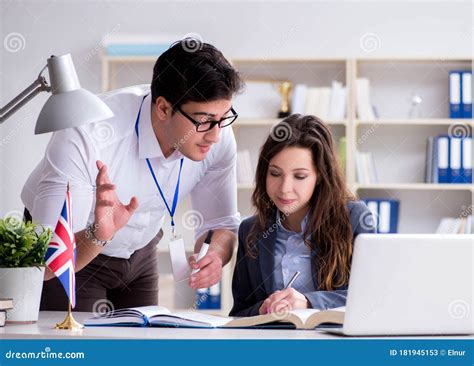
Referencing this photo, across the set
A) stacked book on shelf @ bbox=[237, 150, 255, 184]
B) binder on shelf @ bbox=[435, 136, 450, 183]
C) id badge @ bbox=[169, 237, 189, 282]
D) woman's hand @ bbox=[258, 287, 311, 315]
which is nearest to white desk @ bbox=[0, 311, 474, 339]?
woman's hand @ bbox=[258, 287, 311, 315]

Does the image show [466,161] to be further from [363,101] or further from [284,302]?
[284,302]

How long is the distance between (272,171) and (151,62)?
106 inches

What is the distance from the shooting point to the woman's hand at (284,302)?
184 centimetres

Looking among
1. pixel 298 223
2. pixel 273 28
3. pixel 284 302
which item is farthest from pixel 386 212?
pixel 284 302

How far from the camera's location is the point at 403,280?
1513 mm

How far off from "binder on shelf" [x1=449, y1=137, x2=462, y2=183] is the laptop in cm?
316

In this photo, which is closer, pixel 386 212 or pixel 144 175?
pixel 144 175

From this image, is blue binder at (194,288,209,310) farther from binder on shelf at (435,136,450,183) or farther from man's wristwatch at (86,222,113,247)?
man's wristwatch at (86,222,113,247)

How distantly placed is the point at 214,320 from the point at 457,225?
10.5ft

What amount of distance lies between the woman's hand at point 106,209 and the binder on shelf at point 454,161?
3.10 metres

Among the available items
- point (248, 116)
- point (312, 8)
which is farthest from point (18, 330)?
point (312, 8)

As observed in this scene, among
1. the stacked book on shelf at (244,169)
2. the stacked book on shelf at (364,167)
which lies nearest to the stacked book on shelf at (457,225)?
the stacked book on shelf at (364,167)

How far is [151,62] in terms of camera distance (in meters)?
4.77

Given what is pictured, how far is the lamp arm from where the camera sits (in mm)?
1795
